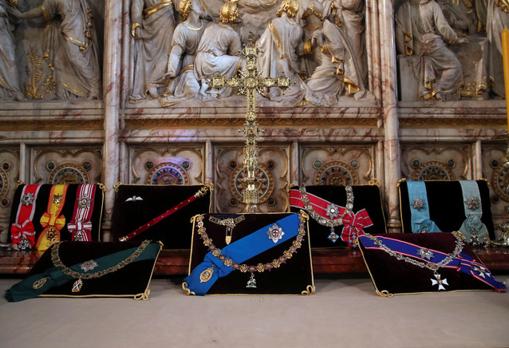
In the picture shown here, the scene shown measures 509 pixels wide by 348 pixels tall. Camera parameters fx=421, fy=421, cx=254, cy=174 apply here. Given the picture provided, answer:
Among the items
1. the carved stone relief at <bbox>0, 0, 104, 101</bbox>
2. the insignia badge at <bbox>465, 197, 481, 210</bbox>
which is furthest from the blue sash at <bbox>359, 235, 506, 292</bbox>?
the carved stone relief at <bbox>0, 0, 104, 101</bbox>

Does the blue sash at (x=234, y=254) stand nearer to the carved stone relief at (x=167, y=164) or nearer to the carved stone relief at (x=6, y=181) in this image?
the carved stone relief at (x=167, y=164)

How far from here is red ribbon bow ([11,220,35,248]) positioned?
13.9 ft

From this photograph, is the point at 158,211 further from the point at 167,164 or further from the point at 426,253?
the point at 426,253

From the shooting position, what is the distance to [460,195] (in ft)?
14.5

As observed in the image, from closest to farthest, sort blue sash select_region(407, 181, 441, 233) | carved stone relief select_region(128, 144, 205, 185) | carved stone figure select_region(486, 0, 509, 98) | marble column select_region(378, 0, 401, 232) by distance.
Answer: blue sash select_region(407, 181, 441, 233) < marble column select_region(378, 0, 401, 232) < carved stone relief select_region(128, 144, 205, 185) < carved stone figure select_region(486, 0, 509, 98)

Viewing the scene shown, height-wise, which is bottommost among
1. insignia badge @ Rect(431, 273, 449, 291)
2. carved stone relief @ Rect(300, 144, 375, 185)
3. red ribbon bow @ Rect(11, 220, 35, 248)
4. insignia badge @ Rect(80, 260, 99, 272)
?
insignia badge @ Rect(431, 273, 449, 291)

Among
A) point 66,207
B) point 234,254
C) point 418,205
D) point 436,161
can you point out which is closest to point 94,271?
point 234,254

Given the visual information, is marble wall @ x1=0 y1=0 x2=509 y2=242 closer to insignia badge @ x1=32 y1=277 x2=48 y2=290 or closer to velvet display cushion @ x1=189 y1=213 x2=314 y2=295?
velvet display cushion @ x1=189 y1=213 x2=314 y2=295

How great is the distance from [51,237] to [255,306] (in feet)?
8.78

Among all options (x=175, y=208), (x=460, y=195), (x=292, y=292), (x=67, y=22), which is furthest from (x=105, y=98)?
(x=460, y=195)

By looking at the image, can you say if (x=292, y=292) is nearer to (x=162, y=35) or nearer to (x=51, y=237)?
(x=51, y=237)

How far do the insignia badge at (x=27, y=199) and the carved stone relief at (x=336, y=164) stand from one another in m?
2.91

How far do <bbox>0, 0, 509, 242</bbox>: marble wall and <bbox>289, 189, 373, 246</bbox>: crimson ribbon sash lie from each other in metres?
0.44

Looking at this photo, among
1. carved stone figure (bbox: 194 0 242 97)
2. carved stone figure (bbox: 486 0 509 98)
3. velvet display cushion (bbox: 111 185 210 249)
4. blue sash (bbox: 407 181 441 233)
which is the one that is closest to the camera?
velvet display cushion (bbox: 111 185 210 249)
